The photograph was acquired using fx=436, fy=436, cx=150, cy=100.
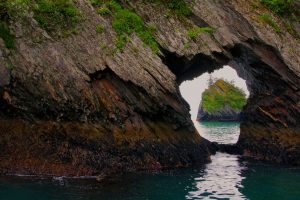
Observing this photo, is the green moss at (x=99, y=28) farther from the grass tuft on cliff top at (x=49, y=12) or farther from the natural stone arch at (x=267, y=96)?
the natural stone arch at (x=267, y=96)

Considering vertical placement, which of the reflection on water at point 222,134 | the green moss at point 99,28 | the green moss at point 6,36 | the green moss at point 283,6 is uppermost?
the green moss at point 283,6

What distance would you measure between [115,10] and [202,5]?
7126 millimetres

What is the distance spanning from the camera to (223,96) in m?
112

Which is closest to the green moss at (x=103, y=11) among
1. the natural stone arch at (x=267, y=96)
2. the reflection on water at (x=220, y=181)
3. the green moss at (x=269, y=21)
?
the natural stone arch at (x=267, y=96)

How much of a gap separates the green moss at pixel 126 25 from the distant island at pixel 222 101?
82522 millimetres

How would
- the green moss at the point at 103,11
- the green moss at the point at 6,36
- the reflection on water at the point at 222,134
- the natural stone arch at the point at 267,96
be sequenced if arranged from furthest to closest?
→ the reflection on water at the point at 222,134, the natural stone arch at the point at 267,96, the green moss at the point at 103,11, the green moss at the point at 6,36

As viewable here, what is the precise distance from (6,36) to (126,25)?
26.9ft

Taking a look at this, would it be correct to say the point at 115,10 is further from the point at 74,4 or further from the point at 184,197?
the point at 184,197

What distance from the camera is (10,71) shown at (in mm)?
24891

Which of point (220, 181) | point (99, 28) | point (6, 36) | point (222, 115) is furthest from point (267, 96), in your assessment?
point (222, 115)

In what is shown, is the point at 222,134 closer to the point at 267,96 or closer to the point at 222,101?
the point at 267,96

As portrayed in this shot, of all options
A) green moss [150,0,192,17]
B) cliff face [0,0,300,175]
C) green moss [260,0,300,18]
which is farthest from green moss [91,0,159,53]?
green moss [260,0,300,18]

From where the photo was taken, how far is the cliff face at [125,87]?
25000 millimetres

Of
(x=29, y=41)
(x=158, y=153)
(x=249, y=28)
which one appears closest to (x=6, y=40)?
(x=29, y=41)
